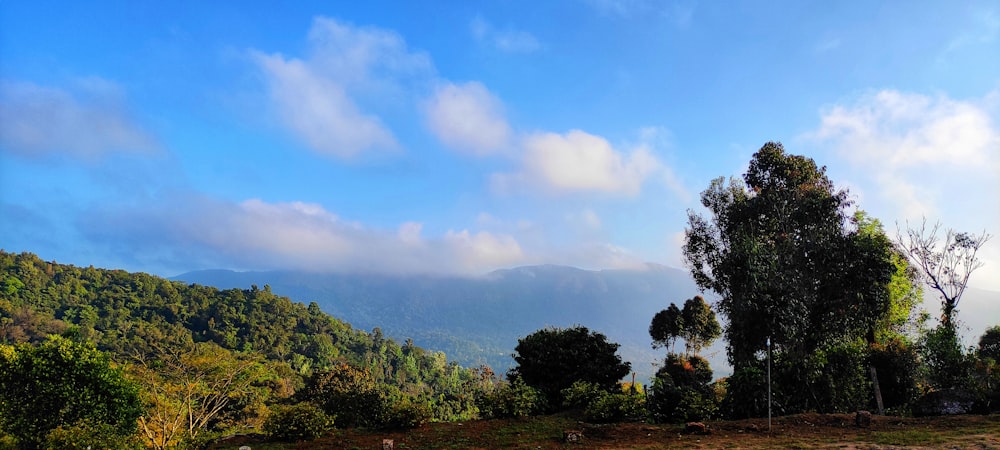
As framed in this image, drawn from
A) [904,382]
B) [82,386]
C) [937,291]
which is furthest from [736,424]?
[82,386]

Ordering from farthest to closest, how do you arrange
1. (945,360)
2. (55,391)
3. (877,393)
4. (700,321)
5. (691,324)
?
1. (691,324)
2. (700,321)
3. (945,360)
4. (877,393)
5. (55,391)

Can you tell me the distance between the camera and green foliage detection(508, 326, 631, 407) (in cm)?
2164

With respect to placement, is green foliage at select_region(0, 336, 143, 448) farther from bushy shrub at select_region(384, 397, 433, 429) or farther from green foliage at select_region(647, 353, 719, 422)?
green foliage at select_region(647, 353, 719, 422)

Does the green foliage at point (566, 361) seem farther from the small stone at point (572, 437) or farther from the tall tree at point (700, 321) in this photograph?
the tall tree at point (700, 321)

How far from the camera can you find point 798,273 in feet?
63.1

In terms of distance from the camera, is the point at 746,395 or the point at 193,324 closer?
the point at 746,395

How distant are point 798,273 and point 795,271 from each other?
0.41 feet

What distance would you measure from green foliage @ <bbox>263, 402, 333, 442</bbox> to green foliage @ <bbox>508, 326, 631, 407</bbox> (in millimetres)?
9449

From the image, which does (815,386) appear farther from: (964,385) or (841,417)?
(964,385)

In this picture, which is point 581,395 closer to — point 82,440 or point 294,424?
point 294,424

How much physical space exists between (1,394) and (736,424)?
2067 centimetres

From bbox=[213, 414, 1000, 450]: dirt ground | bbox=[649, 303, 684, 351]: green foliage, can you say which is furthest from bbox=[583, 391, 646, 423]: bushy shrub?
bbox=[649, 303, 684, 351]: green foliage

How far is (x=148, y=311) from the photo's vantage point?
269ft

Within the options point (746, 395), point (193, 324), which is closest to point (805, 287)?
point (746, 395)
